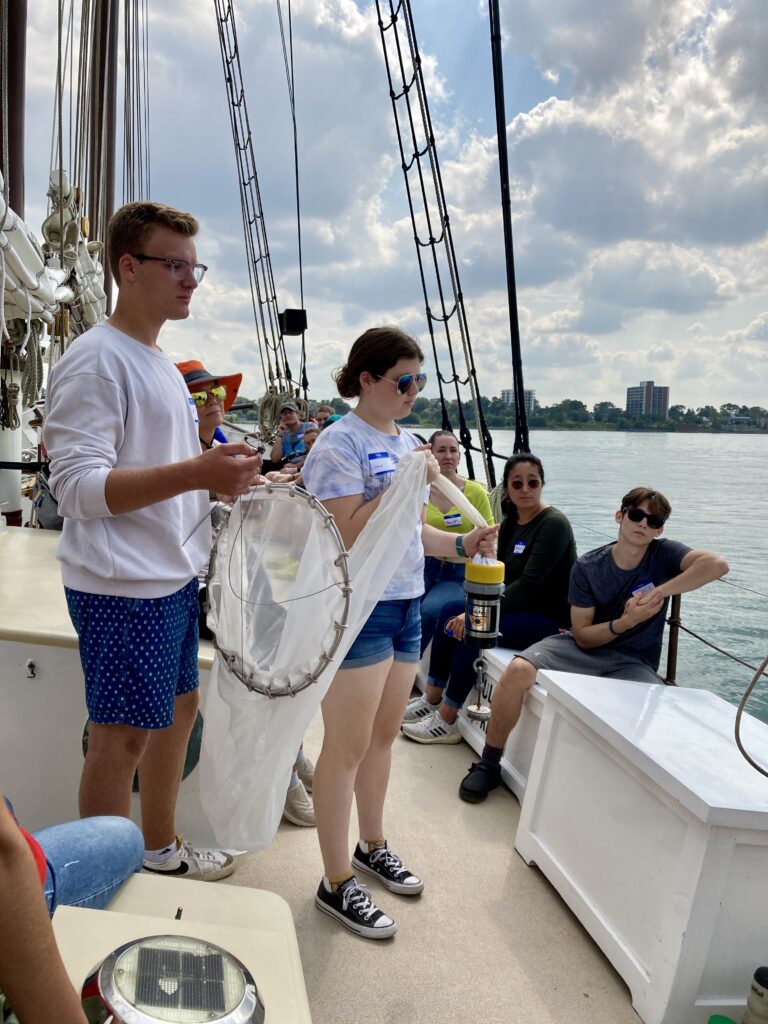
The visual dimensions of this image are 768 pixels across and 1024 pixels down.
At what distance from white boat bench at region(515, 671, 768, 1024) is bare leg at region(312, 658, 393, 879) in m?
0.60

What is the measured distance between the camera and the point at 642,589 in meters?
2.56

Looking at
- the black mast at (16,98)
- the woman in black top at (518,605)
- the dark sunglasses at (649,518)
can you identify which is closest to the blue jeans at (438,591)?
the woman in black top at (518,605)

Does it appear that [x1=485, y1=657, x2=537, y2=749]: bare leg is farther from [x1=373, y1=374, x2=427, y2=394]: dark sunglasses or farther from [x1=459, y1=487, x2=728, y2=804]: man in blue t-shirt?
[x1=373, y1=374, x2=427, y2=394]: dark sunglasses

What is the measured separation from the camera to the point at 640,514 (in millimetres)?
2559

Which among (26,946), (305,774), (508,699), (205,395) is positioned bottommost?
(305,774)

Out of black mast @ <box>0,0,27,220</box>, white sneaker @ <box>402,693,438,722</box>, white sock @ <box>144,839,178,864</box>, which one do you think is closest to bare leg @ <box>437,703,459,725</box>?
white sneaker @ <box>402,693,438,722</box>

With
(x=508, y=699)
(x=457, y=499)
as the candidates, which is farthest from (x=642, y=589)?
(x=457, y=499)

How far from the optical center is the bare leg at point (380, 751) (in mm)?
1857

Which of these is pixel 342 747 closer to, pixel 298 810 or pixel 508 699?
pixel 298 810

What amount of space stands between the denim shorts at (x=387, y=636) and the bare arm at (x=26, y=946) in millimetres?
1047

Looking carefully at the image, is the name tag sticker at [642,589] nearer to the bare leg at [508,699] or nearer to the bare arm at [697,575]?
the bare arm at [697,575]

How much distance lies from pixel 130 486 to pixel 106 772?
1.89 ft

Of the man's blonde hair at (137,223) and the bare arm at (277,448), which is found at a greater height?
the man's blonde hair at (137,223)

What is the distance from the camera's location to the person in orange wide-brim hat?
7.27 ft
